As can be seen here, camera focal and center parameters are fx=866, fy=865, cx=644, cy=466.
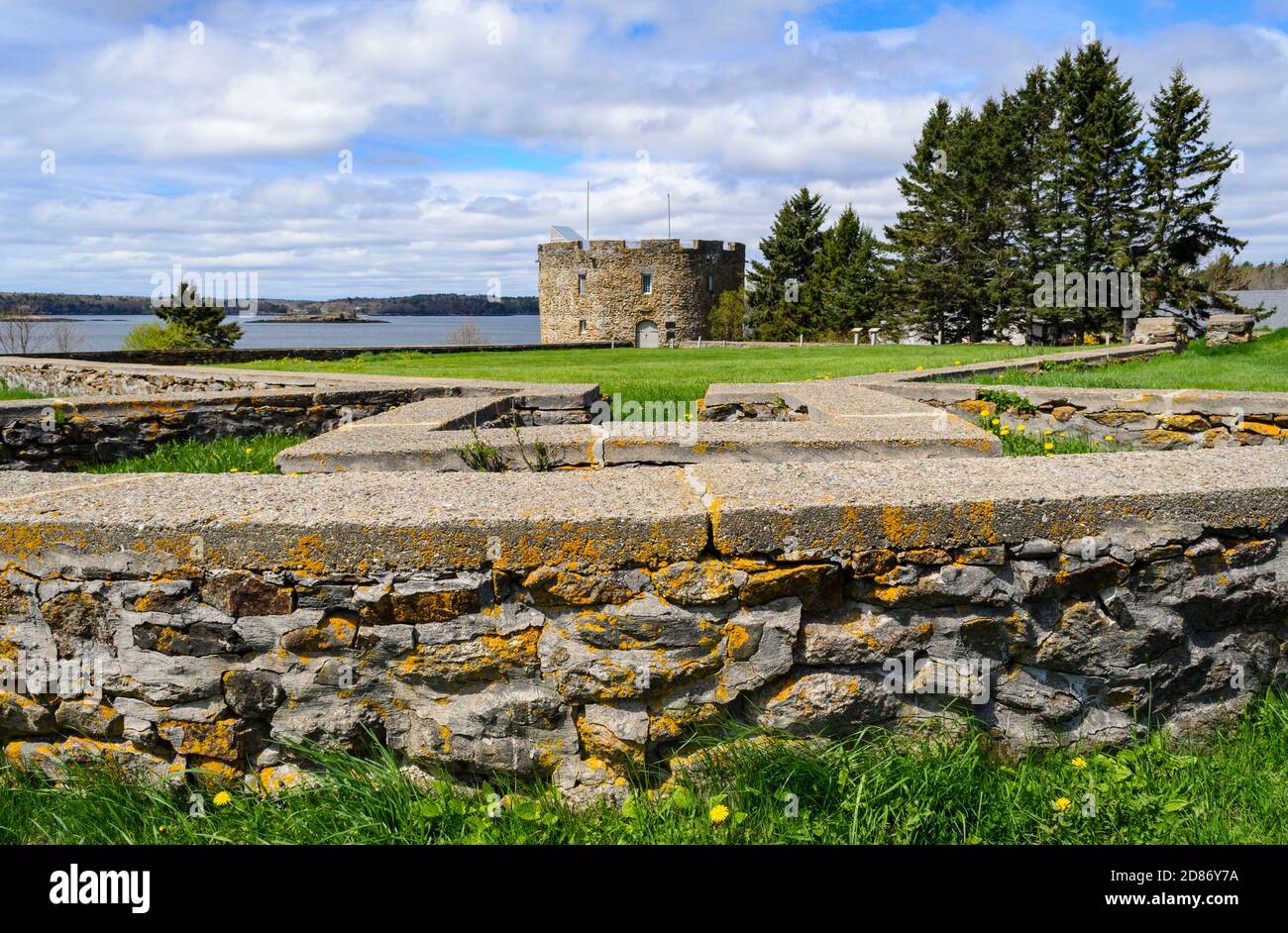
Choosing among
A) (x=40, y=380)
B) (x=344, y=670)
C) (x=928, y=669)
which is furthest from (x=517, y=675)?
(x=40, y=380)

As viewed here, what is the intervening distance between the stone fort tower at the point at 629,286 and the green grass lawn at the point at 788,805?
41.5m

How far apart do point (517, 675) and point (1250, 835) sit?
198cm

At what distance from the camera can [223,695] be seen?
2.52 meters

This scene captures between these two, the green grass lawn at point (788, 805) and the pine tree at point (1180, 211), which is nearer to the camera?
the green grass lawn at point (788, 805)

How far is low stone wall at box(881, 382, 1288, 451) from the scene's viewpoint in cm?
639

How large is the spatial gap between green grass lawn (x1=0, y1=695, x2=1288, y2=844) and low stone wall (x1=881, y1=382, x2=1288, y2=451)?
4716 millimetres

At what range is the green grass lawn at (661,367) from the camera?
11.1 meters

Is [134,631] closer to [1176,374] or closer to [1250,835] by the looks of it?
[1250,835]

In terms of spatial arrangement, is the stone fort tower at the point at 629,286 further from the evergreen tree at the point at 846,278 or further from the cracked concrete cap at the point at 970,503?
the cracked concrete cap at the point at 970,503

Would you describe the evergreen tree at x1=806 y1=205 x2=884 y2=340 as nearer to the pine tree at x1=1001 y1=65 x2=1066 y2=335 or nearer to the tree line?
the tree line

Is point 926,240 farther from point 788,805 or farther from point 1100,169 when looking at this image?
point 788,805

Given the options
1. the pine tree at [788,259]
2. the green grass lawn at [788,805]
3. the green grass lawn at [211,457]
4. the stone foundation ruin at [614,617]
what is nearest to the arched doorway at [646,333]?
the pine tree at [788,259]

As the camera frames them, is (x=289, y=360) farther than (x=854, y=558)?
Yes

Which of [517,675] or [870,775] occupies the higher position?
[517,675]
